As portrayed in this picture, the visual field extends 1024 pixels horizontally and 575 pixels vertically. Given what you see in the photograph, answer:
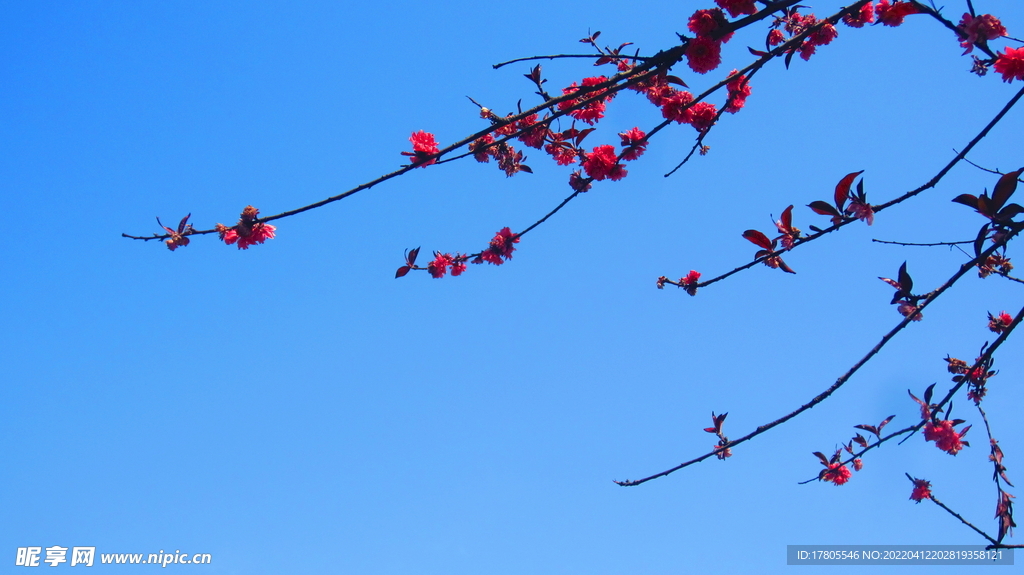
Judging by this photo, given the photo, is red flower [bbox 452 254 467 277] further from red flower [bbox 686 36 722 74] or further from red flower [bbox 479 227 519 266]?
red flower [bbox 686 36 722 74]

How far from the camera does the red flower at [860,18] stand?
3475 millimetres

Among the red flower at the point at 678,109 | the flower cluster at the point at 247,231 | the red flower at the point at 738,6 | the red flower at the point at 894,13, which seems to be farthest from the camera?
the red flower at the point at 678,109

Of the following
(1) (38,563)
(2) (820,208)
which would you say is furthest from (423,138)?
(1) (38,563)

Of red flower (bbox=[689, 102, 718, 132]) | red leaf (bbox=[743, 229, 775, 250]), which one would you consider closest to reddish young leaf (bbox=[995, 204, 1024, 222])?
red leaf (bbox=[743, 229, 775, 250])

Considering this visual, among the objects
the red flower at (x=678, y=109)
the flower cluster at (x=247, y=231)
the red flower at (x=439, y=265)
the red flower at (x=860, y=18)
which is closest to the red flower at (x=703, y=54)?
the red flower at (x=678, y=109)

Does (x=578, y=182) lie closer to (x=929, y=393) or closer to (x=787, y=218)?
(x=787, y=218)

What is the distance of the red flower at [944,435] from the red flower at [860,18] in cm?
219

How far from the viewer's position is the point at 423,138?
116 inches

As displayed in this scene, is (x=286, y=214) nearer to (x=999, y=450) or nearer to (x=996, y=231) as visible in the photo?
(x=996, y=231)

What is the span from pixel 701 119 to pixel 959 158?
124cm

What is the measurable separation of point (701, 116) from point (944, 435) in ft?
6.25

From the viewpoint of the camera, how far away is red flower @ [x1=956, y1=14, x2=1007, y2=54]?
7.93 feet

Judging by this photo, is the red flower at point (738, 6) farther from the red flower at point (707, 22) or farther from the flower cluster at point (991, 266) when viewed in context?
the flower cluster at point (991, 266)

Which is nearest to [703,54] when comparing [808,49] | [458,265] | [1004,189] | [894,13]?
[894,13]
